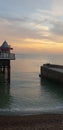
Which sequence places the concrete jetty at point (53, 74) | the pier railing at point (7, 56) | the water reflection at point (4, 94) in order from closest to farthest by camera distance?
the water reflection at point (4, 94) → the pier railing at point (7, 56) → the concrete jetty at point (53, 74)

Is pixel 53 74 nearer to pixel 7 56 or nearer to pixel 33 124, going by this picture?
pixel 7 56

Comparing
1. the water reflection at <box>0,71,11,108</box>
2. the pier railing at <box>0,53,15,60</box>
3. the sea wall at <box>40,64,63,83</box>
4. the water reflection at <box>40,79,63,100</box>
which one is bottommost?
the water reflection at <box>40,79,63,100</box>

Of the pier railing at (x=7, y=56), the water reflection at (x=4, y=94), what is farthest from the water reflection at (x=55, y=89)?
the pier railing at (x=7, y=56)

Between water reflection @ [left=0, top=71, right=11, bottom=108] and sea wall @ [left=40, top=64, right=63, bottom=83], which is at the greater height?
sea wall @ [left=40, top=64, right=63, bottom=83]

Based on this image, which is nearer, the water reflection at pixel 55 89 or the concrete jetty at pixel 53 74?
the water reflection at pixel 55 89

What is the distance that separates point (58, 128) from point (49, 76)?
41.3 meters

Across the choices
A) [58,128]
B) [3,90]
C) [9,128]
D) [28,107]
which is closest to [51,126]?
[58,128]

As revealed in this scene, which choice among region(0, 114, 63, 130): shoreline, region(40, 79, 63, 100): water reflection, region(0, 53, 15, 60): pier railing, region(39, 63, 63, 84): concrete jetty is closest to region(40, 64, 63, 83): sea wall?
region(39, 63, 63, 84): concrete jetty

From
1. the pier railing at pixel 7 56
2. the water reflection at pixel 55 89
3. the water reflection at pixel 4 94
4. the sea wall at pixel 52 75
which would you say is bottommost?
the water reflection at pixel 55 89

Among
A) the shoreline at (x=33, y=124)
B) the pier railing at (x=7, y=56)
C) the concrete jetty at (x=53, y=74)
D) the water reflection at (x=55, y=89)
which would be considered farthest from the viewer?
the concrete jetty at (x=53, y=74)

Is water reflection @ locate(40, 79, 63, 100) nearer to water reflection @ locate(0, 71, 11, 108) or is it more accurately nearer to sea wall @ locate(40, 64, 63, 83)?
sea wall @ locate(40, 64, 63, 83)

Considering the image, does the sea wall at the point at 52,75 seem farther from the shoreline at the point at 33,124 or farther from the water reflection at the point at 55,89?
the shoreline at the point at 33,124

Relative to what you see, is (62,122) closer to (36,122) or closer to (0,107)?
(36,122)

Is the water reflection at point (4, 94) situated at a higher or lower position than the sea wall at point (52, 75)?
lower
